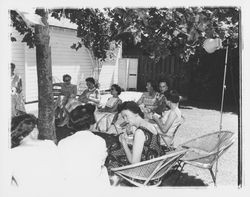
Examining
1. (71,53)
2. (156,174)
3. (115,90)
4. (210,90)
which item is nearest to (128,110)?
(156,174)

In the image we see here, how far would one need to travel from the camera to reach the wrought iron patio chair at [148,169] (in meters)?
3.31

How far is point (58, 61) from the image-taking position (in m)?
11.9

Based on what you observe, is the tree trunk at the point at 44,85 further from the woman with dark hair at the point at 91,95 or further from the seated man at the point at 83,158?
the seated man at the point at 83,158

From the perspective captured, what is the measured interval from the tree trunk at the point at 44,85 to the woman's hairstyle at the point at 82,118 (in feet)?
6.53

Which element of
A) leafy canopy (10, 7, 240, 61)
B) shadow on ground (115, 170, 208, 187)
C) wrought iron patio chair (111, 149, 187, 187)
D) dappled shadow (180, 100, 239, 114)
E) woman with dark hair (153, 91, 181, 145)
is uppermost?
leafy canopy (10, 7, 240, 61)

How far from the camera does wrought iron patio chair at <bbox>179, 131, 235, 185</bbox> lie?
3994mm

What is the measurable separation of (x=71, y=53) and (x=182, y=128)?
19.8 ft

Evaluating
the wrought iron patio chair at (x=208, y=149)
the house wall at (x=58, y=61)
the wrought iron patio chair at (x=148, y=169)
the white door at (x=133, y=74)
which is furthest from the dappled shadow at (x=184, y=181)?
the white door at (x=133, y=74)

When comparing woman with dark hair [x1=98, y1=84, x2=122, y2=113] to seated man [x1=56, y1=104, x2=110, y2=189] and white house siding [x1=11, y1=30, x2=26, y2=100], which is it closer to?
seated man [x1=56, y1=104, x2=110, y2=189]

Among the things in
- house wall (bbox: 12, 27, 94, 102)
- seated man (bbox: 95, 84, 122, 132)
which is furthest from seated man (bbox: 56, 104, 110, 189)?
house wall (bbox: 12, 27, 94, 102)

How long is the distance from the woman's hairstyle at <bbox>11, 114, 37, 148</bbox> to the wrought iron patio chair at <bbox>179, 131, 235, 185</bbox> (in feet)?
6.46

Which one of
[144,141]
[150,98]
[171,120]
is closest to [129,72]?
[150,98]

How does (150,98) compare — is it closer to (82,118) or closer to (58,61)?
(82,118)

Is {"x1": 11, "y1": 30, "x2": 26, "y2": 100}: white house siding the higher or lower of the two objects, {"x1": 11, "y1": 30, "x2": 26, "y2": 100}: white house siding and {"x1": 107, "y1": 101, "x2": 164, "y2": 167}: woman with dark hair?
the higher
